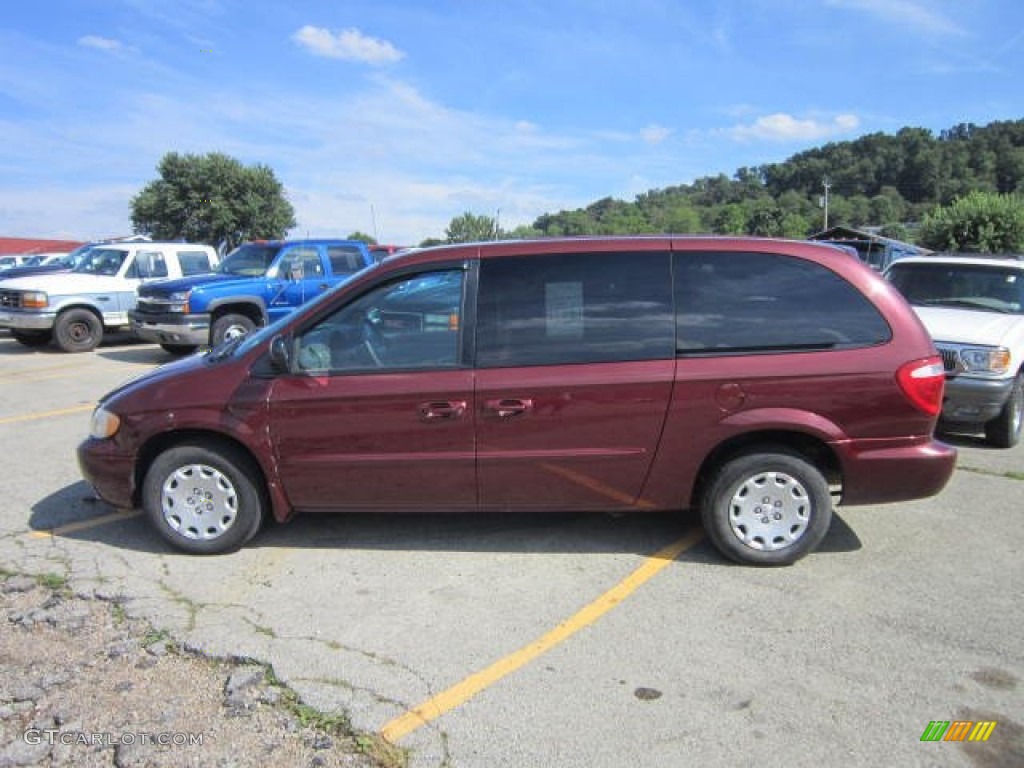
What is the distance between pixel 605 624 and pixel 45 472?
15.5 ft

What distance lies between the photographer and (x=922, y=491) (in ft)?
13.4

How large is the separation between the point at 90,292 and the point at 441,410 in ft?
38.0

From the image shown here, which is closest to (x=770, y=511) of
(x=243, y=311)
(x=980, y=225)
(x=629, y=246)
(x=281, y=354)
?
(x=629, y=246)

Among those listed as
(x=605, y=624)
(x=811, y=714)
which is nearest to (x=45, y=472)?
(x=605, y=624)

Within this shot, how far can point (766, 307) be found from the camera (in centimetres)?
409

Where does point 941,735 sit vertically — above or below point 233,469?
below

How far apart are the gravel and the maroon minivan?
3.24 feet

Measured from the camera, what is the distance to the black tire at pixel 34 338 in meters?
13.6

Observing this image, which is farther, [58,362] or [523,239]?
[58,362]

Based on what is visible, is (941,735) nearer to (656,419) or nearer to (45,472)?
(656,419)

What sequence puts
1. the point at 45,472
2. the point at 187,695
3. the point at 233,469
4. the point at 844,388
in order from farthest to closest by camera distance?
the point at 45,472
the point at 233,469
the point at 844,388
the point at 187,695

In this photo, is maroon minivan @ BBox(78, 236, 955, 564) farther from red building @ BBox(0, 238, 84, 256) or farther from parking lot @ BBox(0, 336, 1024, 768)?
red building @ BBox(0, 238, 84, 256)

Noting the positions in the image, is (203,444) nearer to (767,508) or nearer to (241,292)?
(767,508)

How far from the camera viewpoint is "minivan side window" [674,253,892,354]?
4.03 metres
